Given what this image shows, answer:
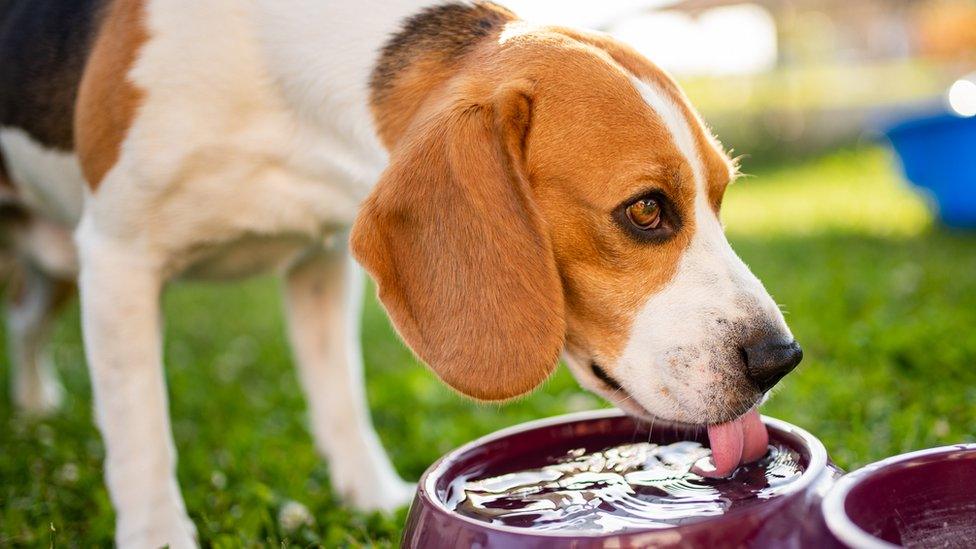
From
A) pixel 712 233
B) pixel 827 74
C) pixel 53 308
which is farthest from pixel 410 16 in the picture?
pixel 827 74

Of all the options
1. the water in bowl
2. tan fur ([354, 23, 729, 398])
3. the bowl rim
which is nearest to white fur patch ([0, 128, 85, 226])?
tan fur ([354, 23, 729, 398])

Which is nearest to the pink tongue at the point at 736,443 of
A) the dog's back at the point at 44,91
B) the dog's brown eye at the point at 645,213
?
the dog's brown eye at the point at 645,213

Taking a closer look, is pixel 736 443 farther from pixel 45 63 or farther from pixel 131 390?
pixel 45 63

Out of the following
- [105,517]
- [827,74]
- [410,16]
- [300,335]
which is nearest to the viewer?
[410,16]

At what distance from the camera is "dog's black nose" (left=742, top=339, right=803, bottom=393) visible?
2445mm

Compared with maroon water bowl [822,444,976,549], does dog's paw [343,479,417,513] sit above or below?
below

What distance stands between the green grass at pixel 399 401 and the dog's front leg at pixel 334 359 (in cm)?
18

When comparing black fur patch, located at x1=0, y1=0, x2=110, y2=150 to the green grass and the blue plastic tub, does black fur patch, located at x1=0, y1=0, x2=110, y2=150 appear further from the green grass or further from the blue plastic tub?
the blue plastic tub

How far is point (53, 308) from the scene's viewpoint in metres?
5.09

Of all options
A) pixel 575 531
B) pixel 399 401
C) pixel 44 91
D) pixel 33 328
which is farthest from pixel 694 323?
pixel 33 328

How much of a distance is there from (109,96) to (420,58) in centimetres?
90

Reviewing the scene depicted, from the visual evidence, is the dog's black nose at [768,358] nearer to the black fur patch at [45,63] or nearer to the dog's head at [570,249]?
the dog's head at [570,249]

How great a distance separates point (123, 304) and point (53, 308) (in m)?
2.30

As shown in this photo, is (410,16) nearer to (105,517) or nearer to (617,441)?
(617,441)
